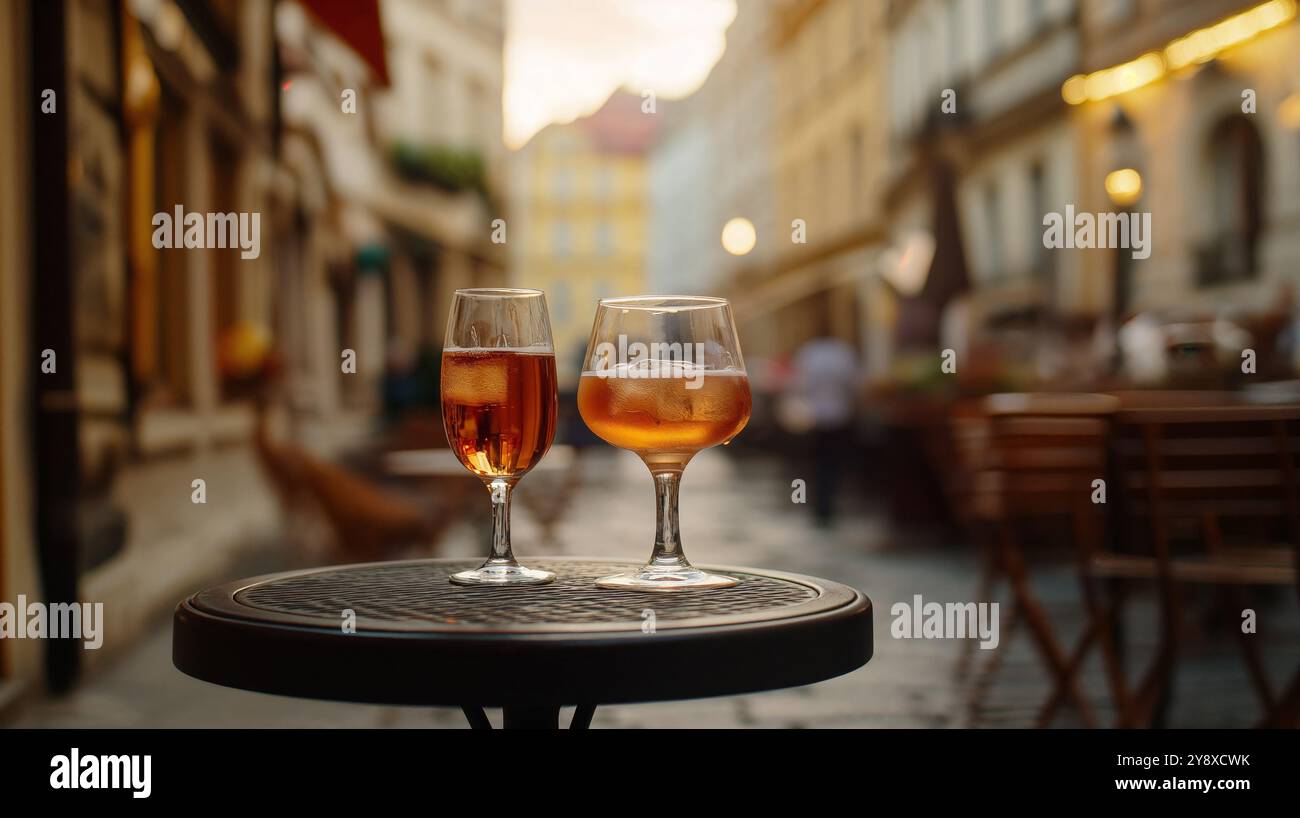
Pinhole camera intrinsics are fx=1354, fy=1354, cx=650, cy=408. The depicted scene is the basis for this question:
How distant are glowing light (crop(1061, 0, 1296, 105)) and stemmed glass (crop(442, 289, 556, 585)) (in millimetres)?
12935

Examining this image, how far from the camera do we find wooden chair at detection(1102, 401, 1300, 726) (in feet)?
12.0

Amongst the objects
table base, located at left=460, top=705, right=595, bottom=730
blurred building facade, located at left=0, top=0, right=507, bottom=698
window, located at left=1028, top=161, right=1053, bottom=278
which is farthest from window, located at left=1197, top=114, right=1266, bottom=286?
table base, located at left=460, top=705, right=595, bottom=730

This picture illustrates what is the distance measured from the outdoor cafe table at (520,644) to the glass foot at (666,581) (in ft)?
0.10

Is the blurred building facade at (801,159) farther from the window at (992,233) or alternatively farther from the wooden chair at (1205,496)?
the wooden chair at (1205,496)

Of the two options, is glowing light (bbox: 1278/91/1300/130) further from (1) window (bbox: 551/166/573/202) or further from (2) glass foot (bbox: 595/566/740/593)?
(1) window (bbox: 551/166/573/202)

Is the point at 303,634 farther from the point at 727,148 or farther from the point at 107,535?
the point at 727,148

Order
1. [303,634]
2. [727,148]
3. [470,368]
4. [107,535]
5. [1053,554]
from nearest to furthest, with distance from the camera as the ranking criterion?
[303,634], [470,368], [107,535], [1053,554], [727,148]

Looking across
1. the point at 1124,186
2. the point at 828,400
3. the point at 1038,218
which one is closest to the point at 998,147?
the point at 1038,218

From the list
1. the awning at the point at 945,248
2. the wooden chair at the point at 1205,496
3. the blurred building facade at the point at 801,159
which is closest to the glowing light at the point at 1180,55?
the awning at the point at 945,248

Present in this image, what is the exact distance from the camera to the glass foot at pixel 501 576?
66.7 inches

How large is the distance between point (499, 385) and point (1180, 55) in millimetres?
14948
